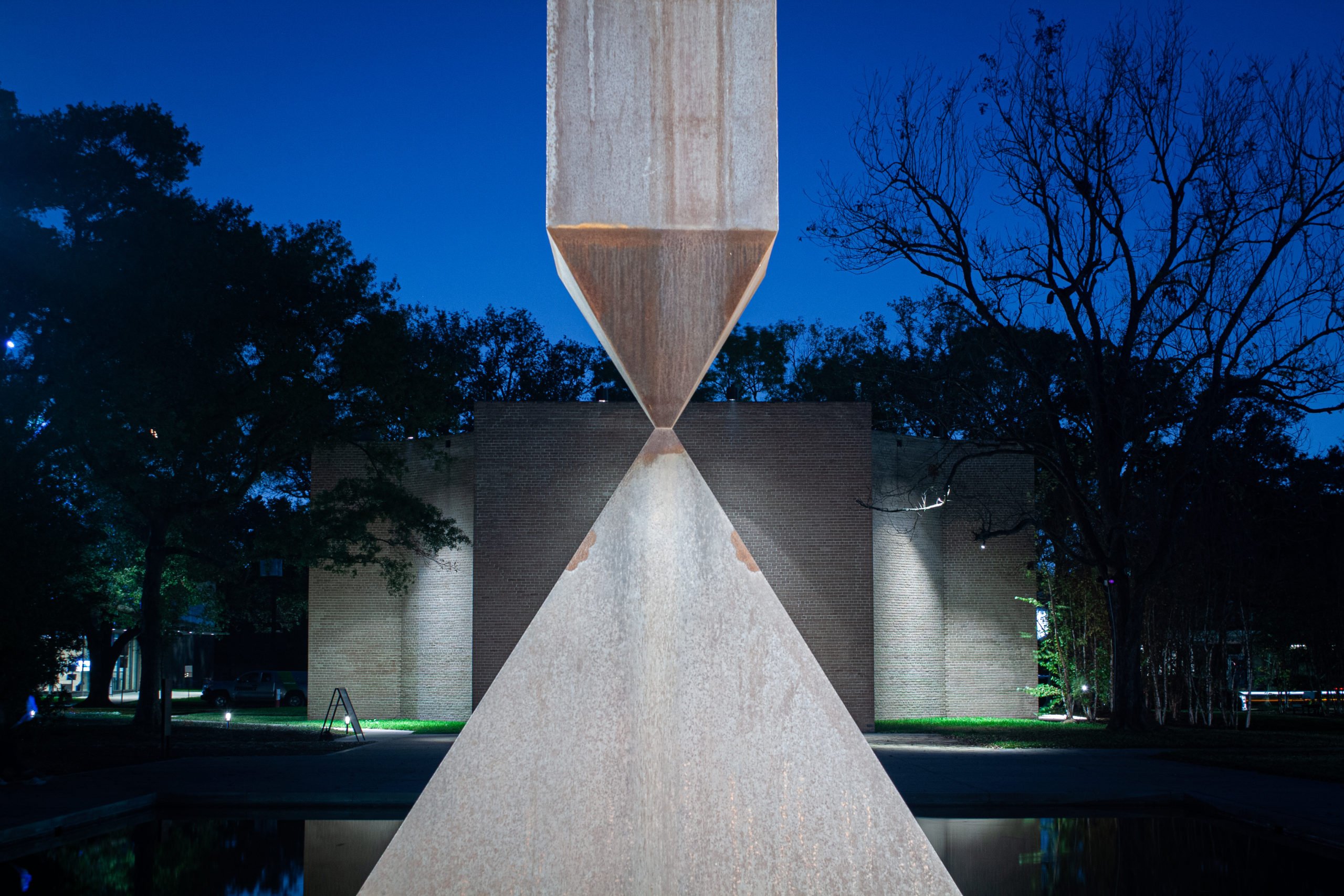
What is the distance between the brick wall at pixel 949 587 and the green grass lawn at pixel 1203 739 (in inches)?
30.6

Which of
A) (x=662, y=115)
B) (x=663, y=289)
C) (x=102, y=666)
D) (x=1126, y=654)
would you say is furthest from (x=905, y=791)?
(x=102, y=666)

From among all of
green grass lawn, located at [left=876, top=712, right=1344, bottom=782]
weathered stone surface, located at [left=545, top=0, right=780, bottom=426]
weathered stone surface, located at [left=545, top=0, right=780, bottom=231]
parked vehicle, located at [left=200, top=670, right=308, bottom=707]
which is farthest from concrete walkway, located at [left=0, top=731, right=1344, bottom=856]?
parked vehicle, located at [left=200, top=670, right=308, bottom=707]

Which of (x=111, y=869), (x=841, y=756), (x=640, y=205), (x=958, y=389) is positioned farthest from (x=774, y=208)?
(x=958, y=389)

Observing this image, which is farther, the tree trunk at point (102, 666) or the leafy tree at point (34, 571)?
the tree trunk at point (102, 666)

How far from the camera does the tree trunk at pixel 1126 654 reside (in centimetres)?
2080

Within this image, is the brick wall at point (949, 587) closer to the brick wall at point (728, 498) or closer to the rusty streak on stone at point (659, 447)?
the brick wall at point (728, 498)

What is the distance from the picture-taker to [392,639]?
2531 centimetres

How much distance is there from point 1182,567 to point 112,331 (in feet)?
68.6

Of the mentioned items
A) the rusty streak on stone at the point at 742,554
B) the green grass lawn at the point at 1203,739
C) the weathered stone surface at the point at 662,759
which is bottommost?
the green grass lawn at the point at 1203,739

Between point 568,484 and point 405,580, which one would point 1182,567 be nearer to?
point 568,484

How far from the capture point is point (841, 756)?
3873 millimetres

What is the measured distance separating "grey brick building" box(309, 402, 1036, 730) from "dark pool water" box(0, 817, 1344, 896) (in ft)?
41.2

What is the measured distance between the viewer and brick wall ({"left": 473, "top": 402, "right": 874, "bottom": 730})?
2277cm

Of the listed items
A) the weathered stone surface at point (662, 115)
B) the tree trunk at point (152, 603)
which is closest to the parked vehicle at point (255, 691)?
the tree trunk at point (152, 603)
